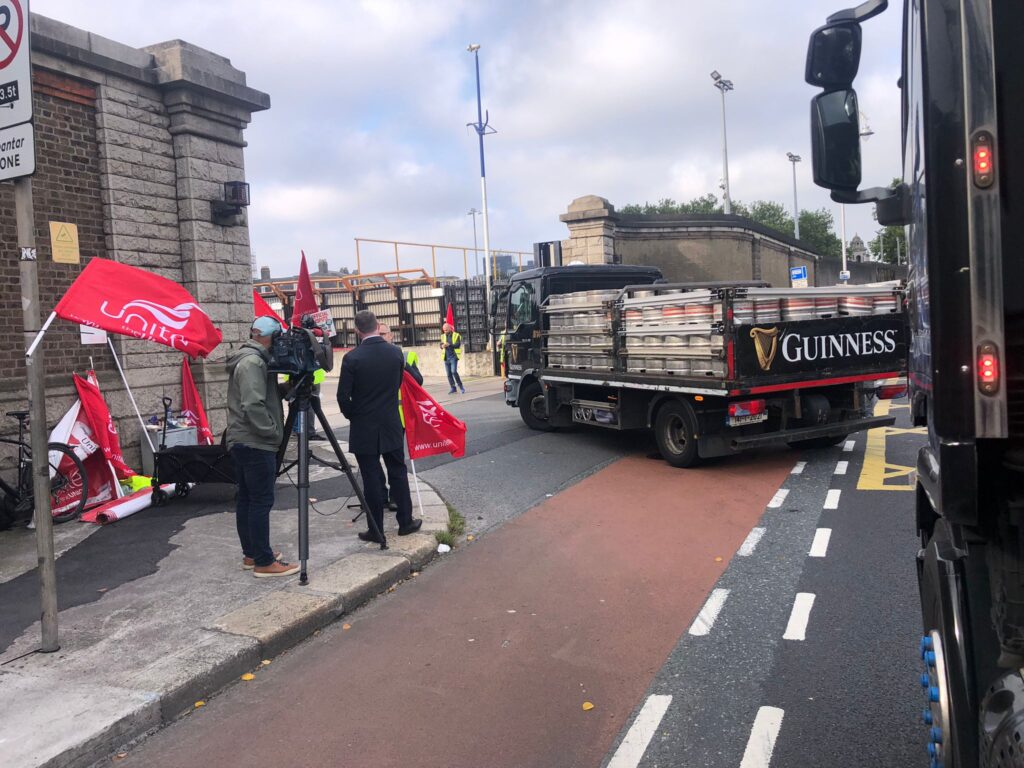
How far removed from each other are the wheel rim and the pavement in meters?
2.11

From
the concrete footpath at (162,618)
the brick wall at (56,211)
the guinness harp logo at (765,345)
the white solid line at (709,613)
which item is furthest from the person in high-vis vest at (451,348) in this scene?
the white solid line at (709,613)

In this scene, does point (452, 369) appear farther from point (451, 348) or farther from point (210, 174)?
point (210, 174)

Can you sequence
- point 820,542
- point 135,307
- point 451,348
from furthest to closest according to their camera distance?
point 451,348 < point 820,542 < point 135,307

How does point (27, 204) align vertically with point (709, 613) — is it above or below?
above

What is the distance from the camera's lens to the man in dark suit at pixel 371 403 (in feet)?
21.5

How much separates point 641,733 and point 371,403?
377 centimetres

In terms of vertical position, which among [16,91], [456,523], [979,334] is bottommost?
[456,523]

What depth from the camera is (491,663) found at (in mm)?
4465

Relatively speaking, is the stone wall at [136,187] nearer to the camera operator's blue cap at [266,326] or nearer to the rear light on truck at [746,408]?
the camera operator's blue cap at [266,326]

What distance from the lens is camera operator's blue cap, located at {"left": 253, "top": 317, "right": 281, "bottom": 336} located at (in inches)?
234

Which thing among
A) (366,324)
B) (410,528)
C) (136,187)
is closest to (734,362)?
(410,528)

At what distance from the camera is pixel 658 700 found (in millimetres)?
3912

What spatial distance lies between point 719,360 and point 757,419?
0.84 m

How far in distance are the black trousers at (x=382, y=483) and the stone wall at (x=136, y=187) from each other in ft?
11.5
